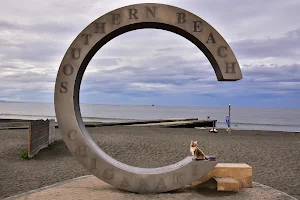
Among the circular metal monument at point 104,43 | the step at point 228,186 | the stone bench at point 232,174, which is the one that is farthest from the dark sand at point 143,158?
the circular metal monument at point 104,43

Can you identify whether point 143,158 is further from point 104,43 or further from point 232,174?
point 104,43

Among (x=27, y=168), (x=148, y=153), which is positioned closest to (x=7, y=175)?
(x=27, y=168)

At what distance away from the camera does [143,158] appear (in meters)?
18.1

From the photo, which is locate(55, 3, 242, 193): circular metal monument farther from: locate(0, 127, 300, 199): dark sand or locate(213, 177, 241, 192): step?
locate(0, 127, 300, 199): dark sand

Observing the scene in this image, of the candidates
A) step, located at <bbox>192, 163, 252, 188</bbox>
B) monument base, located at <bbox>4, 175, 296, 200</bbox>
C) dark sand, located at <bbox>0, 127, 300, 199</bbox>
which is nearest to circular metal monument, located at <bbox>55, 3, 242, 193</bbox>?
monument base, located at <bbox>4, 175, 296, 200</bbox>

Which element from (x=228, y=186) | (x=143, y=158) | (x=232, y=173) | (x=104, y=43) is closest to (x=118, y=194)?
(x=228, y=186)

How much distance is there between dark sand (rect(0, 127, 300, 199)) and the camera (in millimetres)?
13492

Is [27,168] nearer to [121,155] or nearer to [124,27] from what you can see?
[121,155]

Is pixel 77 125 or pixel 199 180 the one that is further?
pixel 199 180

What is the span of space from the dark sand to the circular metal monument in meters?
3.81

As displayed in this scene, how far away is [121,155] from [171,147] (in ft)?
12.8

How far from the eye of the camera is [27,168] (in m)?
15.5

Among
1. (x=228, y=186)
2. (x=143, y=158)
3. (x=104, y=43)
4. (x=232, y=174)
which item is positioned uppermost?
(x=104, y=43)

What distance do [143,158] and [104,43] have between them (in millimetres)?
9337
